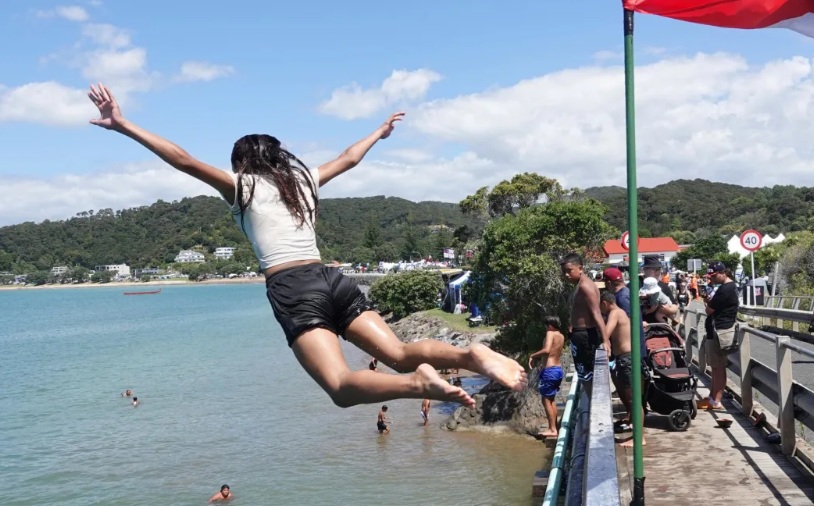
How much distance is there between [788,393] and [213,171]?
6.20 metres

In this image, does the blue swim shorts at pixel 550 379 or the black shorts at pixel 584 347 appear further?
the blue swim shorts at pixel 550 379

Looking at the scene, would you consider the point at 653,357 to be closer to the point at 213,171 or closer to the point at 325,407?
the point at 213,171

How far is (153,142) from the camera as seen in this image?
4.07 meters

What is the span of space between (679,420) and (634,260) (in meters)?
4.39

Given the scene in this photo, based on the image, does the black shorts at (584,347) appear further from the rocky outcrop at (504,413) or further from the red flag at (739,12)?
the rocky outcrop at (504,413)

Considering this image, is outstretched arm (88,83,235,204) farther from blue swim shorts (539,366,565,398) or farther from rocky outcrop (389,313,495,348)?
rocky outcrop (389,313,495,348)

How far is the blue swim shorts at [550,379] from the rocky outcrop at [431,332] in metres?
25.8

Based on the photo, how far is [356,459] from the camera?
2402 cm

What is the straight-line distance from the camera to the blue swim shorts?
502 inches

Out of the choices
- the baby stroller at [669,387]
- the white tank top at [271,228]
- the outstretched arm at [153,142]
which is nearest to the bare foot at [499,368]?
the white tank top at [271,228]

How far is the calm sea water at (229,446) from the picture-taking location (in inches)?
830

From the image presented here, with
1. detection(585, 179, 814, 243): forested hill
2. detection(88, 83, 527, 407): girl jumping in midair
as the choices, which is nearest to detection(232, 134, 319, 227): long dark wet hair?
detection(88, 83, 527, 407): girl jumping in midair

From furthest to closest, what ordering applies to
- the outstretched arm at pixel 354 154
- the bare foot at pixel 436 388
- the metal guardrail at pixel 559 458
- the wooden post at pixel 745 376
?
the wooden post at pixel 745 376
the metal guardrail at pixel 559 458
the outstretched arm at pixel 354 154
the bare foot at pixel 436 388

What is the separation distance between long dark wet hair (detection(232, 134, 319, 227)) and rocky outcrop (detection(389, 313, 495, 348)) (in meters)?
35.0
